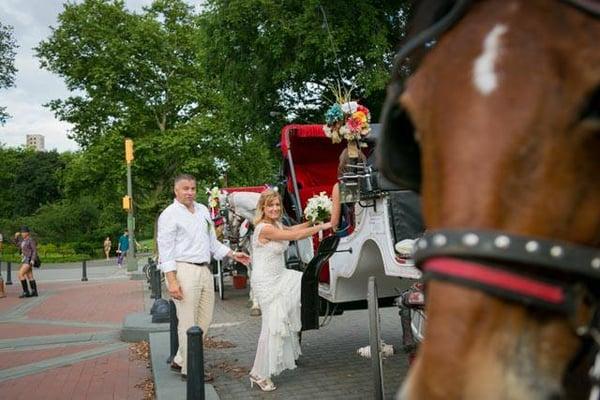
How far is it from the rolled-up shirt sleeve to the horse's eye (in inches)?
216

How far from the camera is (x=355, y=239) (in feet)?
18.6

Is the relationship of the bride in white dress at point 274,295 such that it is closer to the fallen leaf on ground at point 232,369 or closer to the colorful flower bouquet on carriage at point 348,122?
the fallen leaf on ground at point 232,369

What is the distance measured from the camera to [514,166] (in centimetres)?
117

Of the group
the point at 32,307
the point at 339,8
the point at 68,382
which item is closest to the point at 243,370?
the point at 68,382

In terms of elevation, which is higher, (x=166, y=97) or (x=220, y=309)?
(x=166, y=97)

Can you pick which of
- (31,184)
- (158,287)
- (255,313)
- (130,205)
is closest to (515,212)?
(158,287)

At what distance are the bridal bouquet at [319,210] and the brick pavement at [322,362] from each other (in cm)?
180

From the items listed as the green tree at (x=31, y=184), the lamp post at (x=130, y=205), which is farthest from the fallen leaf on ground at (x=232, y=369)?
the green tree at (x=31, y=184)

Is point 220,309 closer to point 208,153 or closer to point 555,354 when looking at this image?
point 555,354

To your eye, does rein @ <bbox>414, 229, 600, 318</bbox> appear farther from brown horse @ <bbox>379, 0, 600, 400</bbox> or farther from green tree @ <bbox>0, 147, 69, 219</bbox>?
green tree @ <bbox>0, 147, 69, 219</bbox>

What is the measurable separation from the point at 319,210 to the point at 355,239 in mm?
750

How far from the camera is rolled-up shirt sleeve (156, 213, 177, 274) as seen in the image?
625cm

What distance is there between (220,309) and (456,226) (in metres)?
11.2

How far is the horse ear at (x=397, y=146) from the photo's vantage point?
1582mm
